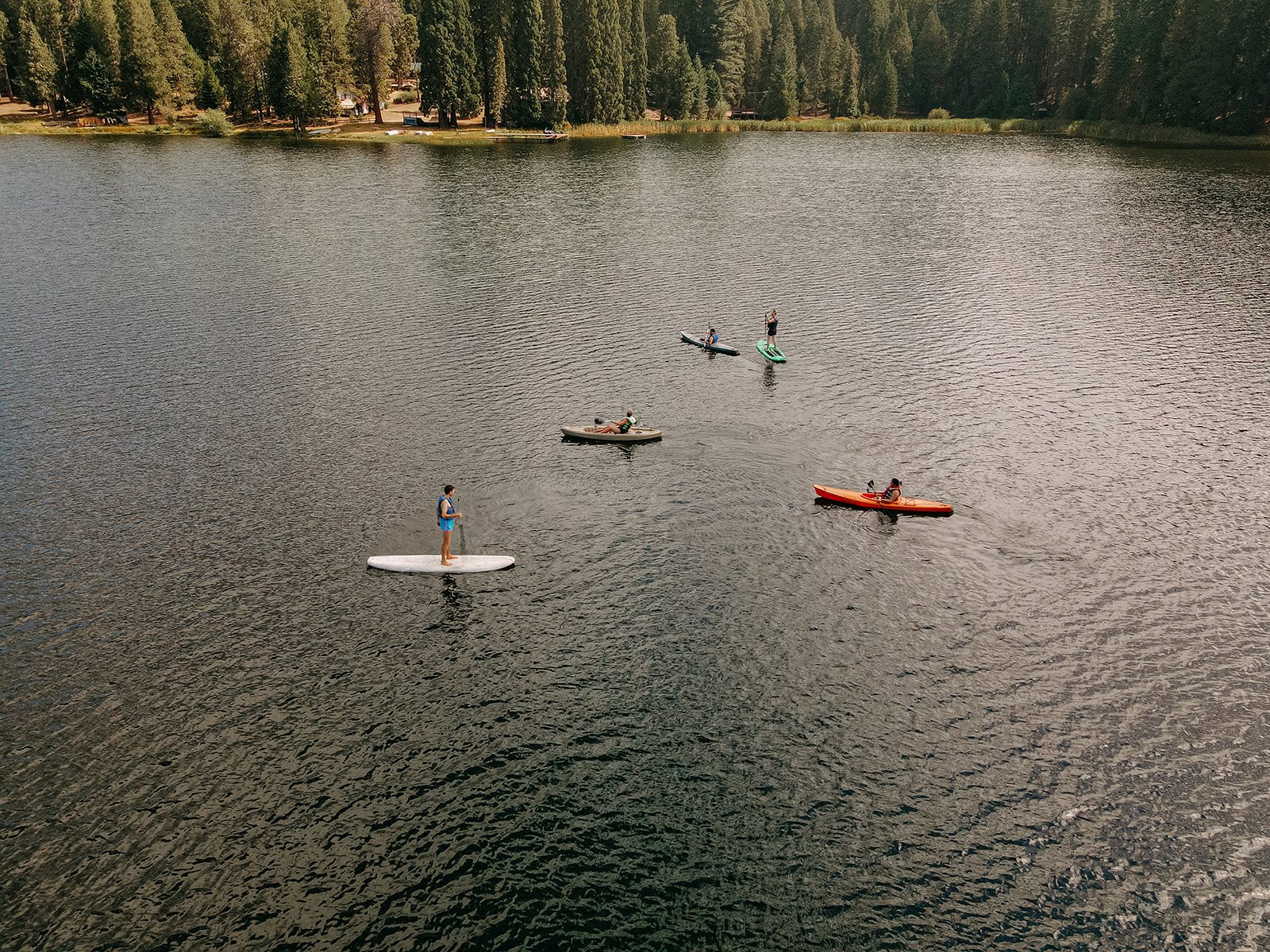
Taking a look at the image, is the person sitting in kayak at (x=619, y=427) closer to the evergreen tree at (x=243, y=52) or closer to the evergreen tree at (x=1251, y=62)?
the evergreen tree at (x=1251, y=62)

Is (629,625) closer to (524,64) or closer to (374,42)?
(524,64)

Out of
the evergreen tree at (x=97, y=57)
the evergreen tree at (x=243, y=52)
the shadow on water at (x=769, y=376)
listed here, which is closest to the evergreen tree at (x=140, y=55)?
the evergreen tree at (x=97, y=57)

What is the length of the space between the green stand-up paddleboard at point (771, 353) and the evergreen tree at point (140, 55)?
188m

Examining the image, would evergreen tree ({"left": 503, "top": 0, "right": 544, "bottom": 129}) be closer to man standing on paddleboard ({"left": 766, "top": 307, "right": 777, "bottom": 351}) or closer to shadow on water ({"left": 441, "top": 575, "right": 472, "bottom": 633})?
man standing on paddleboard ({"left": 766, "top": 307, "right": 777, "bottom": 351})

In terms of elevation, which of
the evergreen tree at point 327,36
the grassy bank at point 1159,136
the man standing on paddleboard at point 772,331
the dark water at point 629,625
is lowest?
the dark water at point 629,625

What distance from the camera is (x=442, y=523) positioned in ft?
125

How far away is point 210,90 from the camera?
19425 centimetres

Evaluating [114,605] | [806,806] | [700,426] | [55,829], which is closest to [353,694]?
[55,829]

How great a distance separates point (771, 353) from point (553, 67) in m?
151

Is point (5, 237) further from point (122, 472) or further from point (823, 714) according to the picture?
point (823, 714)

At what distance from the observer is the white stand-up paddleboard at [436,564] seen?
37969mm

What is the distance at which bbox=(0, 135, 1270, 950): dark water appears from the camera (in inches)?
948

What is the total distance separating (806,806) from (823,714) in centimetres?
448

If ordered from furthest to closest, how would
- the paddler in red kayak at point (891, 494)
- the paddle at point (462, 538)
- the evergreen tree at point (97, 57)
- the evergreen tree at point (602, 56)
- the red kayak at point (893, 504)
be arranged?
the evergreen tree at point (602, 56) < the evergreen tree at point (97, 57) < the red kayak at point (893, 504) < the paddler in red kayak at point (891, 494) < the paddle at point (462, 538)
